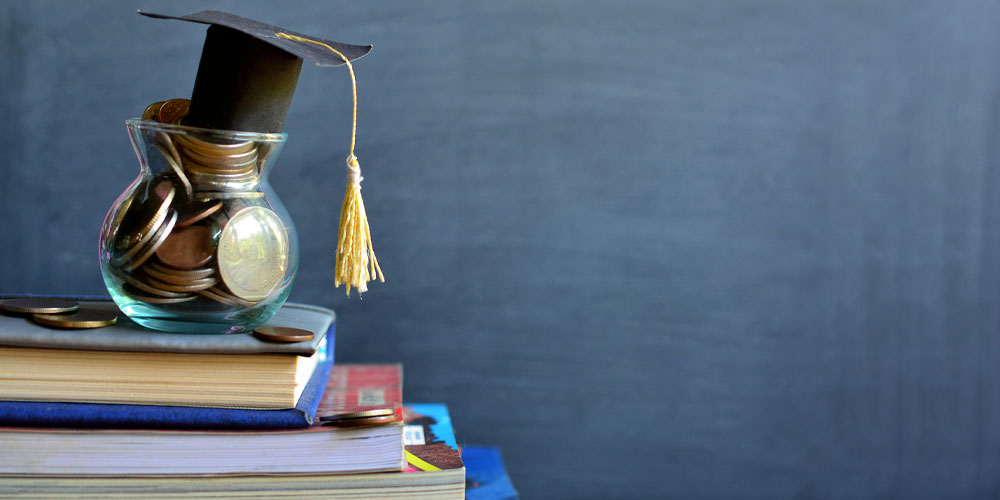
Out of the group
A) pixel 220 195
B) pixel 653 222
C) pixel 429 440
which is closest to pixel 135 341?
pixel 220 195

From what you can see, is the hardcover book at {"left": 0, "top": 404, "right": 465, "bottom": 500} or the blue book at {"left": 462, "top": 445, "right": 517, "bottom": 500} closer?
the hardcover book at {"left": 0, "top": 404, "right": 465, "bottom": 500}

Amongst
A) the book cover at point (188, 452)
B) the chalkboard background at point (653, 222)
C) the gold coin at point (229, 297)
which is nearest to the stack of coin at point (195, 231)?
the gold coin at point (229, 297)

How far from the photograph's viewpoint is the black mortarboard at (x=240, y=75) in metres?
0.58

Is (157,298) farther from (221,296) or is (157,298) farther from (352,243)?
(352,243)

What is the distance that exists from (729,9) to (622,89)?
0.53ft

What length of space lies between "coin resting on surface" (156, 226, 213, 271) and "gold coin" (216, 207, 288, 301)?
0.01m

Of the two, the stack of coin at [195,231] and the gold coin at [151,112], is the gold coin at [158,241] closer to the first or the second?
the stack of coin at [195,231]

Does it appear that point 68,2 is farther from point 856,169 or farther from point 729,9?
point 856,169

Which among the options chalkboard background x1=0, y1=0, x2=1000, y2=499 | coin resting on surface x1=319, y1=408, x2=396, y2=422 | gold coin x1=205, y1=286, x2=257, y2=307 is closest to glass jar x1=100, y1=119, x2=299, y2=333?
gold coin x1=205, y1=286, x2=257, y2=307

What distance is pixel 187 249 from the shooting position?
0.57 meters

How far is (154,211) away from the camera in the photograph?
1.91 ft

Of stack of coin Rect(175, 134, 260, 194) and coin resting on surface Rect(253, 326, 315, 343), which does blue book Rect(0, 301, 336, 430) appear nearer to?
coin resting on surface Rect(253, 326, 315, 343)

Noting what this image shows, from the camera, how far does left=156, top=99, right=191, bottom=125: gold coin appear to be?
25.1 inches

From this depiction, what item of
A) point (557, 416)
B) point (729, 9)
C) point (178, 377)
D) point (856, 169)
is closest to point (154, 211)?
point (178, 377)
